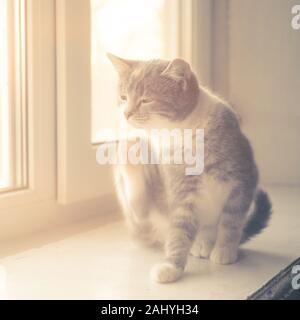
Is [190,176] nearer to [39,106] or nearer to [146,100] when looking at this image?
[146,100]

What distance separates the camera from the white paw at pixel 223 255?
2.64 ft

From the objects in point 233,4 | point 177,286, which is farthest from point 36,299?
point 233,4

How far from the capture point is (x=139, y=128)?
31.9 inches

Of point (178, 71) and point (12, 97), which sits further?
point (12, 97)

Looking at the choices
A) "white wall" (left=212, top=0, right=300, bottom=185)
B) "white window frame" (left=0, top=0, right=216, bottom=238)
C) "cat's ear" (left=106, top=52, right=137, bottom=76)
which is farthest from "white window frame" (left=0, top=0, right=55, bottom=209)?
"white wall" (left=212, top=0, right=300, bottom=185)

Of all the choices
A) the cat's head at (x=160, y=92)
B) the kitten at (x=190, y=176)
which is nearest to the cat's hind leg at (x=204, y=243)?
the kitten at (x=190, y=176)

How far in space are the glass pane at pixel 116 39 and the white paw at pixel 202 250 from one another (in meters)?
0.22

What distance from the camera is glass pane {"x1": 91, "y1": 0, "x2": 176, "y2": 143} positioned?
92 cm

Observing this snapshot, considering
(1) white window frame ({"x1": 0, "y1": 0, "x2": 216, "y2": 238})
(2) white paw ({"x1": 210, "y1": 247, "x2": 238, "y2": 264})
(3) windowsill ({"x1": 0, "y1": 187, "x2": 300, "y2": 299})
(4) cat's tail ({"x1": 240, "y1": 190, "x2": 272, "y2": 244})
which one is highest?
(1) white window frame ({"x1": 0, "y1": 0, "x2": 216, "y2": 238})

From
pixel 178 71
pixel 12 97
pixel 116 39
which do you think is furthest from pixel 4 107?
pixel 178 71

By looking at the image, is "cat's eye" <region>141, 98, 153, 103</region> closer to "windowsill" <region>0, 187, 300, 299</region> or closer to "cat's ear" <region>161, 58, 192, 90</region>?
"cat's ear" <region>161, 58, 192, 90</region>

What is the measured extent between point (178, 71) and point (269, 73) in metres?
0.26

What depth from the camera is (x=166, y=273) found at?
29.3 inches

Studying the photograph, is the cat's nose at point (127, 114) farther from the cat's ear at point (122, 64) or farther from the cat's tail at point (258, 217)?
the cat's tail at point (258, 217)
